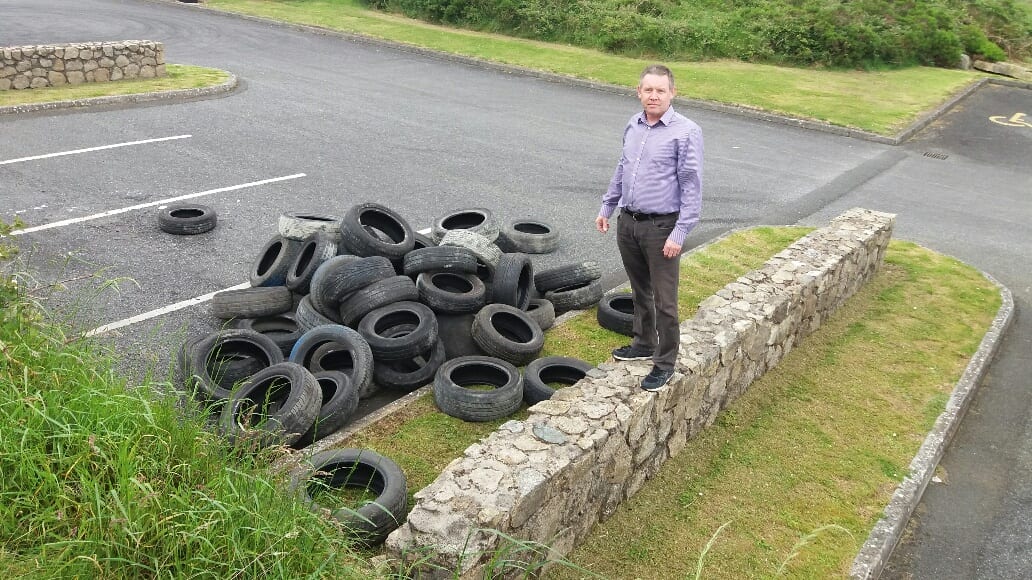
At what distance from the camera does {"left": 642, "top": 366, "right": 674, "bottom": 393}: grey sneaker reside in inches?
241

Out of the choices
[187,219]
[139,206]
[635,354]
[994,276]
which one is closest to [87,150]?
[139,206]

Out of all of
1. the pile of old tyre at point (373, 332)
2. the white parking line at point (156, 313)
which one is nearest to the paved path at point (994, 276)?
the pile of old tyre at point (373, 332)

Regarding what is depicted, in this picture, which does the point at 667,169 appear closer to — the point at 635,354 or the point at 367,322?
the point at 635,354

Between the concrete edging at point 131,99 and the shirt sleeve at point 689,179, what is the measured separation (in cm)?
1446

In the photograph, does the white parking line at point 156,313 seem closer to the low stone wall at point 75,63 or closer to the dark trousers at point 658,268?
the dark trousers at point 658,268

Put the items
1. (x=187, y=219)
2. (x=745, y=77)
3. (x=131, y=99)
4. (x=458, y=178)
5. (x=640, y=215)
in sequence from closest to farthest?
(x=640, y=215) → (x=187, y=219) → (x=458, y=178) → (x=131, y=99) → (x=745, y=77)

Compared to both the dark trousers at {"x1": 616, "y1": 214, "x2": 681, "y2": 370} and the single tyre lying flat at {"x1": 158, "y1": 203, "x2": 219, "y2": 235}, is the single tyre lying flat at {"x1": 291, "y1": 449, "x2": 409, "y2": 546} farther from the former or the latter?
the single tyre lying flat at {"x1": 158, "y1": 203, "x2": 219, "y2": 235}

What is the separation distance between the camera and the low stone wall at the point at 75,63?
16578 mm

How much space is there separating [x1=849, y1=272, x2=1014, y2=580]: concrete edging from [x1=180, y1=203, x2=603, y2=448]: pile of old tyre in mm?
2958

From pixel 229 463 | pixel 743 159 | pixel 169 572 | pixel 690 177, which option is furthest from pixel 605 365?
pixel 743 159

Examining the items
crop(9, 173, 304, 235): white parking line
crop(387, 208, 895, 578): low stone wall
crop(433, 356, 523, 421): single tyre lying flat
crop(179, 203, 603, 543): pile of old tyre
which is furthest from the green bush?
crop(433, 356, 523, 421): single tyre lying flat

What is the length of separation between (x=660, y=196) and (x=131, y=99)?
14.5m

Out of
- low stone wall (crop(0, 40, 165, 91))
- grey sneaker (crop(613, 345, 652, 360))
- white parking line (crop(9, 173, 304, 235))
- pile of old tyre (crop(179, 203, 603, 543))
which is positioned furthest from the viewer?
low stone wall (crop(0, 40, 165, 91))

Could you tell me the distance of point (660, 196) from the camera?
19.7 ft
